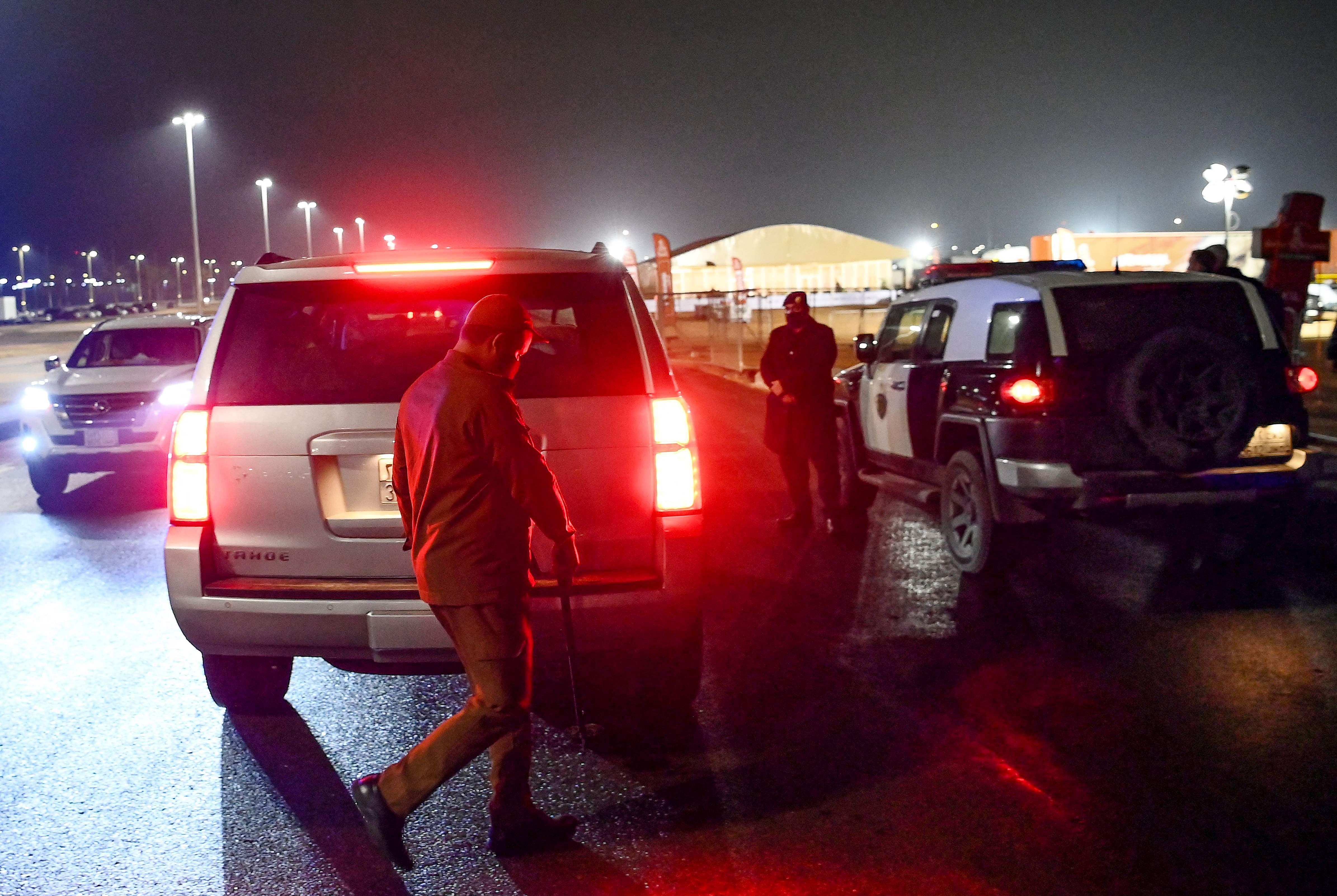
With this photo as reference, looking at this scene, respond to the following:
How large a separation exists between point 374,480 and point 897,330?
5.89 m

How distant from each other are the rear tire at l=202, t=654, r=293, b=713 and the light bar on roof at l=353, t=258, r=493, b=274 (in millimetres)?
1602

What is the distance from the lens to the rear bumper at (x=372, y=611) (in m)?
4.19

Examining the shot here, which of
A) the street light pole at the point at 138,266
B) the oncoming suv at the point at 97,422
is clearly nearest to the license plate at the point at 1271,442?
the oncoming suv at the point at 97,422

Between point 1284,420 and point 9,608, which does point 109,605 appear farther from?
point 1284,420

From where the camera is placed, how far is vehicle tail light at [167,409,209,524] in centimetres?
430

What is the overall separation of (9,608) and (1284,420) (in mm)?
7684

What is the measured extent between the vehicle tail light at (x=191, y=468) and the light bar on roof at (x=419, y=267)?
0.77m

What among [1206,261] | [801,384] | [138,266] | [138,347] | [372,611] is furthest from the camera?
[138,266]

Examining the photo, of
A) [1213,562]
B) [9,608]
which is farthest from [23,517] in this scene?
[1213,562]

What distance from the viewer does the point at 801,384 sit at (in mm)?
8898

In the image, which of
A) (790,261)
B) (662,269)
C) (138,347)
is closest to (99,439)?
(138,347)

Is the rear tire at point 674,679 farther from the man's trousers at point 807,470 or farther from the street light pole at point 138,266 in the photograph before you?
the street light pole at point 138,266

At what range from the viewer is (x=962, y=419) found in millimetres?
7414

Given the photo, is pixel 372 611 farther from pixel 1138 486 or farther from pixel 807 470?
pixel 807 470
